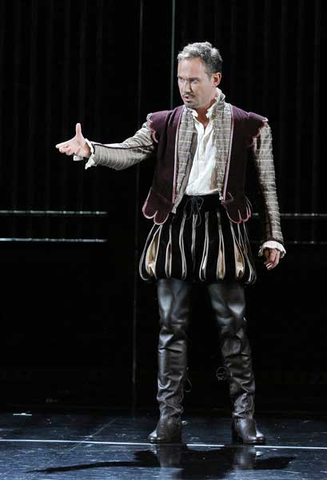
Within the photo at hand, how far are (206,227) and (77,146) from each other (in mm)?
603

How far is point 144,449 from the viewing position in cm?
372

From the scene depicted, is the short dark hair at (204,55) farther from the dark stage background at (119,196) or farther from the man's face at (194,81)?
the dark stage background at (119,196)

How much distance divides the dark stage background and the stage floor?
1.57 feet

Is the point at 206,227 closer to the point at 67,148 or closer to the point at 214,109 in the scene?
the point at 214,109

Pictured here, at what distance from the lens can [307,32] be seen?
5094 millimetres

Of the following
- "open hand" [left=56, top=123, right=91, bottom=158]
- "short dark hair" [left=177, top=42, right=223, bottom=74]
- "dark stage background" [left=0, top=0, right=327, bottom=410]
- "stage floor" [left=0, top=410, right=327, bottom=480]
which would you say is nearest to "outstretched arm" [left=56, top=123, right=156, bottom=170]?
"open hand" [left=56, top=123, right=91, bottom=158]

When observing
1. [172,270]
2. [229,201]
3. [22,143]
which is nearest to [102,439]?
[172,270]

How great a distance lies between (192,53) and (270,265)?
0.83 meters

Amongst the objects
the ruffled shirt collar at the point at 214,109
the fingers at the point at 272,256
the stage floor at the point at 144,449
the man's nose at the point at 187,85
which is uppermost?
the man's nose at the point at 187,85

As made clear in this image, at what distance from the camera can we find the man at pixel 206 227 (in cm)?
383

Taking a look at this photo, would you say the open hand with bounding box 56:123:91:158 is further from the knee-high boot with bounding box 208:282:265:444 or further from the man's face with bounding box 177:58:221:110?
the knee-high boot with bounding box 208:282:265:444

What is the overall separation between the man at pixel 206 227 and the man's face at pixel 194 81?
19mm

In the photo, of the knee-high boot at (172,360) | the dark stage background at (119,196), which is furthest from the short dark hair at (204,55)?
the dark stage background at (119,196)

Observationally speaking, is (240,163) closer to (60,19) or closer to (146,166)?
(146,166)
